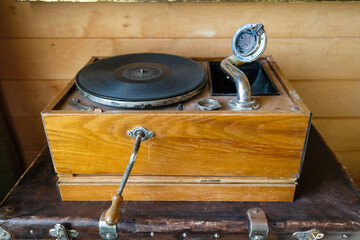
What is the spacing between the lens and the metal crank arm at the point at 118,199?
615mm

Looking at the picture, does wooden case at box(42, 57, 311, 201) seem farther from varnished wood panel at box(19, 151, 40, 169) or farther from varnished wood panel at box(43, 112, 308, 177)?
varnished wood panel at box(19, 151, 40, 169)

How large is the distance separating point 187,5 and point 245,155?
2.35 feet

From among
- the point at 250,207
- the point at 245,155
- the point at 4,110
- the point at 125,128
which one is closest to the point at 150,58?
the point at 125,128

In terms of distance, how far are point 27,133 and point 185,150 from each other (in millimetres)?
1072

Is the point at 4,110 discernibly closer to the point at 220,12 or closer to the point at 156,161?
the point at 156,161

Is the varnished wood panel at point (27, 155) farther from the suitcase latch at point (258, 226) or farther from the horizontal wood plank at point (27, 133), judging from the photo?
the suitcase latch at point (258, 226)

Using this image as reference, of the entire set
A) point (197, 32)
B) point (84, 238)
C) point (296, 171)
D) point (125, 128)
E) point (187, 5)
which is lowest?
point (84, 238)

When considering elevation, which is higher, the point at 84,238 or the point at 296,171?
the point at 296,171

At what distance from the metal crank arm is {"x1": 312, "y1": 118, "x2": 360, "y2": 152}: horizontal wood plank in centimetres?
104

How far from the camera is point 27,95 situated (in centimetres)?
141

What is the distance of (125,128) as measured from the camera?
2.52 feet

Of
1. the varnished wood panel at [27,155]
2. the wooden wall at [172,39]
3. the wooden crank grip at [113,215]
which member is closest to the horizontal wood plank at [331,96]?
the wooden wall at [172,39]

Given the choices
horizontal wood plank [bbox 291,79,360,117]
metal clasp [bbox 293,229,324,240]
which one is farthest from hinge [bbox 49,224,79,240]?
horizontal wood plank [bbox 291,79,360,117]

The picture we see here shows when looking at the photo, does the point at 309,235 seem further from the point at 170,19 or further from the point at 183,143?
the point at 170,19
